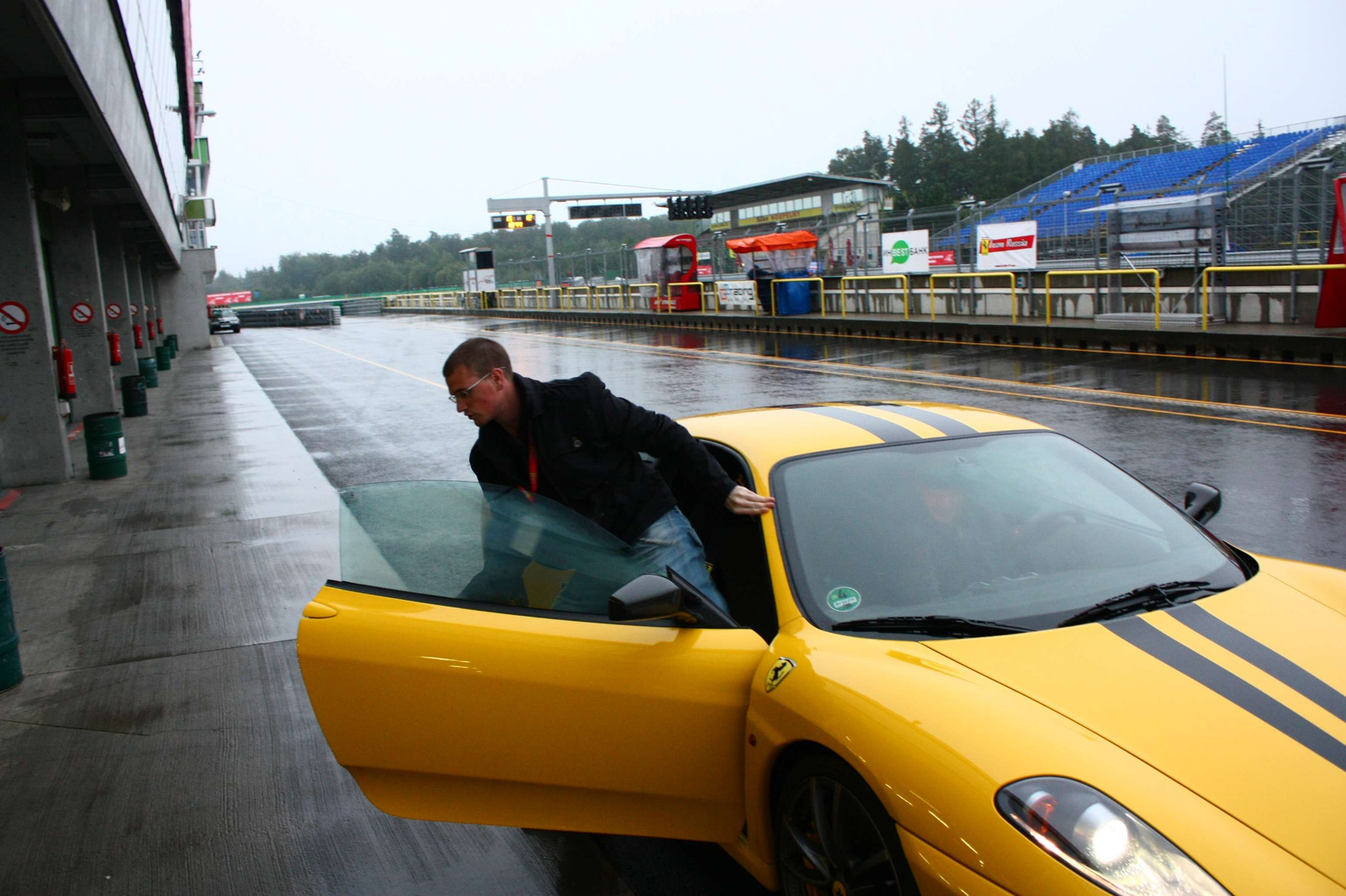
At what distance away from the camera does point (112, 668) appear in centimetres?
553

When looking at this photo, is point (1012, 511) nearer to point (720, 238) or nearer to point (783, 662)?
point (783, 662)

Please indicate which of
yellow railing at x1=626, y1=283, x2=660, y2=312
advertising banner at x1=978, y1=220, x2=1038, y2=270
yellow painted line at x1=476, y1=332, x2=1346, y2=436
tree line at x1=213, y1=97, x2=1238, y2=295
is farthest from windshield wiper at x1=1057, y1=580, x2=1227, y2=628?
tree line at x1=213, y1=97, x2=1238, y2=295

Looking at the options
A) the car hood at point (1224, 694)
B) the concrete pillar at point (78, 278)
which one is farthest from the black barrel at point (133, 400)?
the car hood at point (1224, 694)

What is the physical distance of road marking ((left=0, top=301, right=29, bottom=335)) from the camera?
10.9 m

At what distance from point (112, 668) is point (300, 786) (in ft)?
6.70

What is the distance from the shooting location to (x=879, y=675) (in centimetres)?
251

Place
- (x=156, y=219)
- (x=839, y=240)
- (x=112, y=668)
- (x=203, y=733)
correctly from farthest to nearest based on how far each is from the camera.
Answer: (x=839, y=240) → (x=156, y=219) → (x=112, y=668) → (x=203, y=733)

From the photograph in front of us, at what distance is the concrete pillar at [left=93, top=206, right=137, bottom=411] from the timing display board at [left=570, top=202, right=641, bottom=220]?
50686 mm

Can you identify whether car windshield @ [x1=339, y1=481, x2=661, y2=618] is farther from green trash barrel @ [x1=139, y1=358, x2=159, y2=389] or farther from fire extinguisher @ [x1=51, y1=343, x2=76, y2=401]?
green trash barrel @ [x1=139, y1=358, x2=159, y2=389]

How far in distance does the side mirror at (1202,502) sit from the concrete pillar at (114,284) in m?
21.6

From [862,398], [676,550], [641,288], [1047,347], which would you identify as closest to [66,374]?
[862,398]

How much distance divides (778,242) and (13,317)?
87.1 feet

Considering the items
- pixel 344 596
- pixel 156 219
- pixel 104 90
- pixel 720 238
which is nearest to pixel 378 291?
pixel 720 238

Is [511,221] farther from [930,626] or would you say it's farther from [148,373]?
[930,626]
